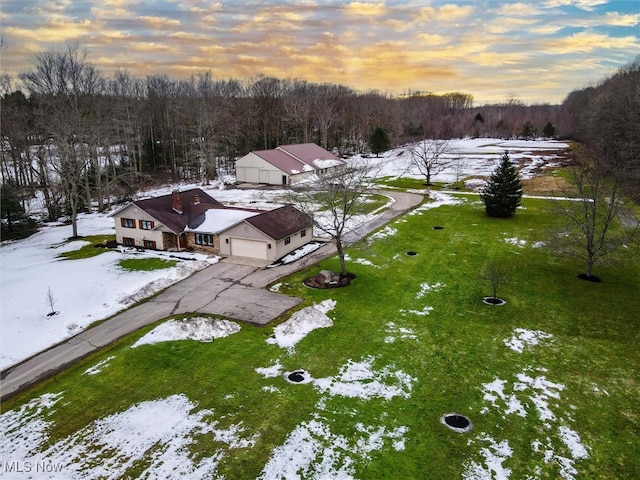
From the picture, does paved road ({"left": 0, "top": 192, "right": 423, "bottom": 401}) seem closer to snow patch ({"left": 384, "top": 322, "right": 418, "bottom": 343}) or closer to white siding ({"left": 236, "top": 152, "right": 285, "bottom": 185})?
snow patch ({"left": 384, "top": 322, "right": 418, "bottom": 343})

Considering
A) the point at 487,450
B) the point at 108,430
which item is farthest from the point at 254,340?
the point at 487,450

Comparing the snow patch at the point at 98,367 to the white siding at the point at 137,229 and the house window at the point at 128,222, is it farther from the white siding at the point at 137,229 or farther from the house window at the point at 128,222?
the house window at the point at 128,222

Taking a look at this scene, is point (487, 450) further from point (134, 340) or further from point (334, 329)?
point (134, 340)

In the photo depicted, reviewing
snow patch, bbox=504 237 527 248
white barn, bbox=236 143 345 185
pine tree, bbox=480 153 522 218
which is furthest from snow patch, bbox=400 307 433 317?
white barn, bbox=236 143 345 185

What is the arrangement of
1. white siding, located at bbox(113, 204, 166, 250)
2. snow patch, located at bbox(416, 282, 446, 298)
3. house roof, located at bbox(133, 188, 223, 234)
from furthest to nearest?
white siding, located at bbox(113, 204, 166, 250)
house roof, located at bbox(133, 188, 223, 234)
snow patch, located at bbox(416, 282, 446, 298)

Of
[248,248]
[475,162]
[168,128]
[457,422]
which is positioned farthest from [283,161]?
[457,422]

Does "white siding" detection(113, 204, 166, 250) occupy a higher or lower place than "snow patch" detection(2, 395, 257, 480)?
higher

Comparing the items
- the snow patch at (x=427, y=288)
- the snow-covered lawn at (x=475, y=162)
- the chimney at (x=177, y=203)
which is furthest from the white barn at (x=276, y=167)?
the snow patch at (x=427, y=288)
